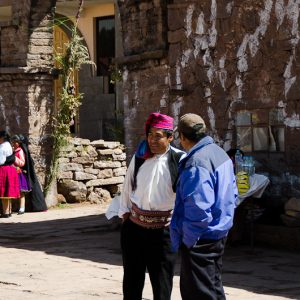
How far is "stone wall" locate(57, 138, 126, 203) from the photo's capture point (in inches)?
680

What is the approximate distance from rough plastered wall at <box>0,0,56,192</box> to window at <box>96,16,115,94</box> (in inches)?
303

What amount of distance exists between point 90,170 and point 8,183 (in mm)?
2843

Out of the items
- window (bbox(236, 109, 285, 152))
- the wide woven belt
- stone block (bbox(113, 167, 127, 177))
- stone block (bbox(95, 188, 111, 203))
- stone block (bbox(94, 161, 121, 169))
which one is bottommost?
stone block (bbox(95, 188, 111, 203))

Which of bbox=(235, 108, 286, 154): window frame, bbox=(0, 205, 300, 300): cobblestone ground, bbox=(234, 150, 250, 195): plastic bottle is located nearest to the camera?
bbox=(0, 205, 300, 300): cobblestone ground

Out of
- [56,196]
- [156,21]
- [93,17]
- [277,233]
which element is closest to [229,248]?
[277,233]

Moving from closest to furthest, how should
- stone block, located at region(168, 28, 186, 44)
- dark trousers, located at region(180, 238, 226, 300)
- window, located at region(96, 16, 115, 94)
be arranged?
dark trousers, located at region(180, 238, 226, 300), stone block, located at region(168, 28, 186, 44), window, located at region(96, 16, 115, 94)

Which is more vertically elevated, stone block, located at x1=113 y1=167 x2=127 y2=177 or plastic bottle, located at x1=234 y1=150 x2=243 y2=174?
plastic bottle, located at x1=234 y1=150 x2=243 y2=174

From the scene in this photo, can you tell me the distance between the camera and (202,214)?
5.25m

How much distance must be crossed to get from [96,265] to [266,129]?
9.05 feet

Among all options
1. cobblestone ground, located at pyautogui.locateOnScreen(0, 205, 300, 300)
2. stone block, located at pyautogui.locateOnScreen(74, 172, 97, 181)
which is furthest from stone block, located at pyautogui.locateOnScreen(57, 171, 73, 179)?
cobblestone ground, located at pyautogui.locateOnScreen(0, 205, 300, 300)

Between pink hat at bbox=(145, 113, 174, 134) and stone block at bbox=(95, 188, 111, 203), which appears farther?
stone block at bbox=(95, 188, 111, 203)

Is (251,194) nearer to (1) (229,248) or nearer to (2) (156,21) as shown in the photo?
(1) (229,248)

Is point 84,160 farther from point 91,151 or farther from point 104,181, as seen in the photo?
point 104,181

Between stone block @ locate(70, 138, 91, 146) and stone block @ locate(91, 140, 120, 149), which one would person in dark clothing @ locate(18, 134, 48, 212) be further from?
stone block @ locate(91, 140, 120, 149)
